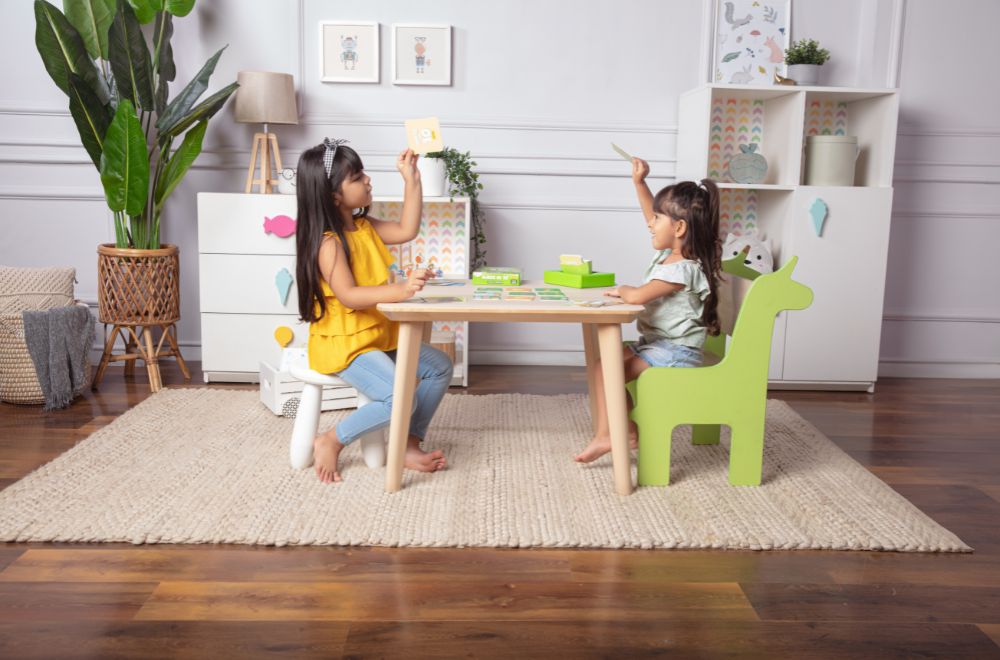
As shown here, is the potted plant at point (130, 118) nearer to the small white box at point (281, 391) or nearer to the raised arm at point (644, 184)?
the small white box at point (281, 391)

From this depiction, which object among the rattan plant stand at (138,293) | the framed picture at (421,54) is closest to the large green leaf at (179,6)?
the framed picture at (421,54)

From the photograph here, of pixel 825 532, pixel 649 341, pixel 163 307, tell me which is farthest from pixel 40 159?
pixel 825 532

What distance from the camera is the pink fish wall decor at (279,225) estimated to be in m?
3.81

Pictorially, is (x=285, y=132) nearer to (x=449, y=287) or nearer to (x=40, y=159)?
(x=40, y=159)

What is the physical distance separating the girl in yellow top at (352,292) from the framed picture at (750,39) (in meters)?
2.15

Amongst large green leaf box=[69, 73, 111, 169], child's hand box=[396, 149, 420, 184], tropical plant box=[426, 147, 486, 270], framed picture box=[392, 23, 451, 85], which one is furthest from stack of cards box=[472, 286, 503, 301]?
large green leaf box=[69, 73, 111, 169]

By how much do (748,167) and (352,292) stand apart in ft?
7.14

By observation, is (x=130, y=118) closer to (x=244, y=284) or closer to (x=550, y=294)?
(x=244, y=284)

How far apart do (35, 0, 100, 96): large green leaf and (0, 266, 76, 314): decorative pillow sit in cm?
75

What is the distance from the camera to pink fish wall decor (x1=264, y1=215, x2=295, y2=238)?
150 inches

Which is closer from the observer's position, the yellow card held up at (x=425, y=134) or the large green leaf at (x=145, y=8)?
the yellow card held up at (x=425, y=134)

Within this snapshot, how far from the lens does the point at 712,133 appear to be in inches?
169

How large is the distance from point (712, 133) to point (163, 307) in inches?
102

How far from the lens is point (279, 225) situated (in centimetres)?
381
